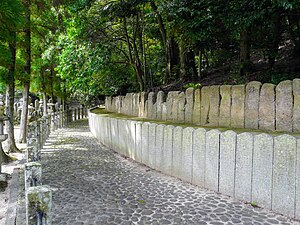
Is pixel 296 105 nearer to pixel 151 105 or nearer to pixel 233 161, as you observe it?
pixel 233 161

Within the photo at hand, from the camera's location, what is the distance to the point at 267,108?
4223 millimetres

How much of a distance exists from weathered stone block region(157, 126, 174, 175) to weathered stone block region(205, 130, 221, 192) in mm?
920

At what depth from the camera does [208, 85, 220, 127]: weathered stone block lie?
5.02 meters

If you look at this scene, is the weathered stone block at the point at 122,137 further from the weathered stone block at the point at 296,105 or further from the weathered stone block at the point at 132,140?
the weathered stone block at the point at 296,105

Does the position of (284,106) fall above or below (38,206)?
above

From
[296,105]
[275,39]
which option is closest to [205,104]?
[296,105]

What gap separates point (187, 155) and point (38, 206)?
3162mm

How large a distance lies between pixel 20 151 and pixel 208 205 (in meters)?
8.12

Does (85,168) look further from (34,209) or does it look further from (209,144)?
(34,209)

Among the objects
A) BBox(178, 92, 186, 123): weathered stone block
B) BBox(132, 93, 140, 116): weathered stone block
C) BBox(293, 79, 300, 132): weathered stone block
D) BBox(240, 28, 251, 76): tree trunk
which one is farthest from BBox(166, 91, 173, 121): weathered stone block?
BBox(293, 79, 300, 132): weathered stone block

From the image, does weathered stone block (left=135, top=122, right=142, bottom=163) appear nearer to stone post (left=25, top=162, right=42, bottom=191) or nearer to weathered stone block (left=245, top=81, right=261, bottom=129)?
weathered stone block (left=245, top=81, right=261, bottom=129)

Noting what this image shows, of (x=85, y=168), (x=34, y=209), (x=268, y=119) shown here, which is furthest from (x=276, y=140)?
(x=85, y=168)

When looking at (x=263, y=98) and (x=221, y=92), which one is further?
(x=221, y=92)

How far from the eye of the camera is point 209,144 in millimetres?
4234
